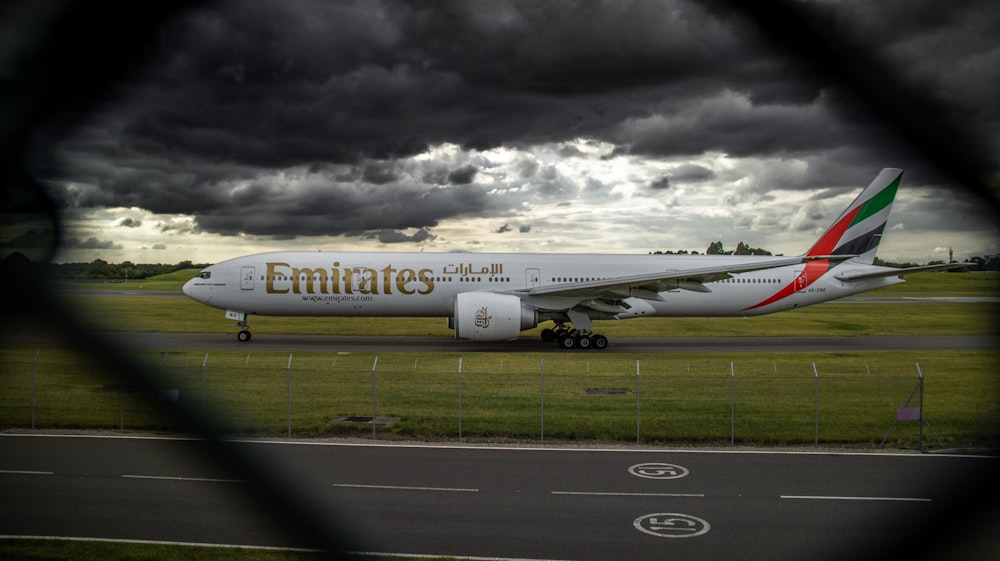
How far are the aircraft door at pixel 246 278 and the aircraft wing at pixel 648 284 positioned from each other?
46.4ft

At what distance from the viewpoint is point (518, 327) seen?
111 feet

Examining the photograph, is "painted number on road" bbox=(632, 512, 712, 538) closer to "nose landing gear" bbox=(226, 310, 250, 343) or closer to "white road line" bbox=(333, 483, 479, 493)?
"white road line" bbox=(333, 483, 479, 493)

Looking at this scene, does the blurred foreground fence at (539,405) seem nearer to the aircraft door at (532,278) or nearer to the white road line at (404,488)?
the white road line at (404,488)

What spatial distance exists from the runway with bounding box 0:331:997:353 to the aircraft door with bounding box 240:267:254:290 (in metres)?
3.05

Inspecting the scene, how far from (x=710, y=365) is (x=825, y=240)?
13036mm

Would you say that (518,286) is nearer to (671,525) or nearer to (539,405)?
(539,405)

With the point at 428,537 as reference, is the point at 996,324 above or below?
above

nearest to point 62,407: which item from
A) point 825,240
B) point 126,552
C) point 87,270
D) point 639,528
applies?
point 126,552

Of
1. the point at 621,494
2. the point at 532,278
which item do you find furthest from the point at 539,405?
the point at 532,278

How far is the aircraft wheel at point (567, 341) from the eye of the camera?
3672 centimetres

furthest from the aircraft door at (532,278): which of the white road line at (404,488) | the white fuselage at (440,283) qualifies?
the white road line at (404,488)

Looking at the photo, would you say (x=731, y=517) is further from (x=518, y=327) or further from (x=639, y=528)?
(x=518, y=327)

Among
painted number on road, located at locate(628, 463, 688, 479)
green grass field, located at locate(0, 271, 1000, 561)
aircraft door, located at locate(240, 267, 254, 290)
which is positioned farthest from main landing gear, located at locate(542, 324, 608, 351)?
painted number on road, located at locate(628, 463, 688, 479)

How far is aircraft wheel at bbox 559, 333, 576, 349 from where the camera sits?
36719 millimetres
